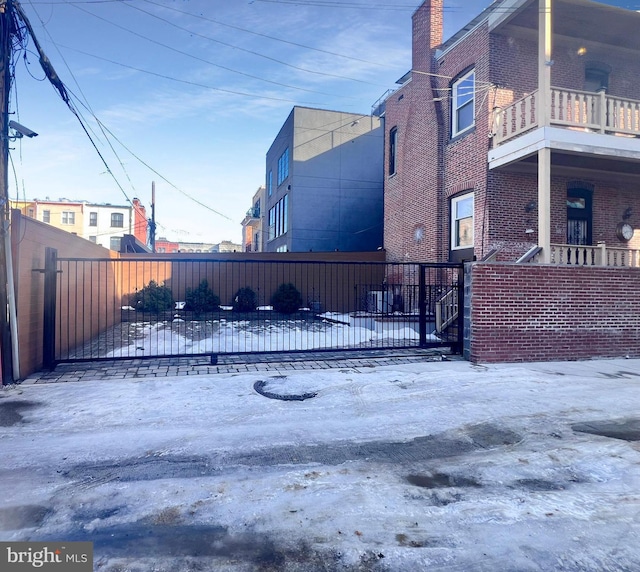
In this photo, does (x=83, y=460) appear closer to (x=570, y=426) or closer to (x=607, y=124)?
(x=570, y=426)

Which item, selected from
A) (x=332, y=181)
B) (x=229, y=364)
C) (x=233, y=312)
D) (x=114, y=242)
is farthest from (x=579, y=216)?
(x=114, y=242)

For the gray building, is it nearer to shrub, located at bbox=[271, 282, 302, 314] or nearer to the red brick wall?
shrub, located at bbox=[271, 282, 302, 314]

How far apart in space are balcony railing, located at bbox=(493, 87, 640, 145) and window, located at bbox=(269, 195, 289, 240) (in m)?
15.8

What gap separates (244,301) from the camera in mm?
17016

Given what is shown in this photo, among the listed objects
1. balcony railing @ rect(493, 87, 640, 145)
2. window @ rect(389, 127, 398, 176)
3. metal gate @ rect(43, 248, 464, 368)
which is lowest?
metal gate @ rect(43, 248, 464, 368)

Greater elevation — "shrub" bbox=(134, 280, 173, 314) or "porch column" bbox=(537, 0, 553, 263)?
"porch column" bbox=(537, 0, 553, 263)

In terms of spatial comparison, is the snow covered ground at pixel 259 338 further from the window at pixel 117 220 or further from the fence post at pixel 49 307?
the window at pixel 117 220

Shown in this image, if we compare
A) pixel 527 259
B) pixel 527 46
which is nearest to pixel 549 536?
pixel 527 259

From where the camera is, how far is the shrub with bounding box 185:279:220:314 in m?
16.0

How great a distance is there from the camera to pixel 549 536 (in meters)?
2.86

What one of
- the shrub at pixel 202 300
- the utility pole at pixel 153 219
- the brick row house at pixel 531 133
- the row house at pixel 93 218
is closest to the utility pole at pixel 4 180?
the brick row house at pixel 531 133

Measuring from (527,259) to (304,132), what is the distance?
57.3 ft

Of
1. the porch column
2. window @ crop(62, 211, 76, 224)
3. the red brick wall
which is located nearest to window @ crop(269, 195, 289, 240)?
the porch column

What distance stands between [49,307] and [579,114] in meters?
11.3
